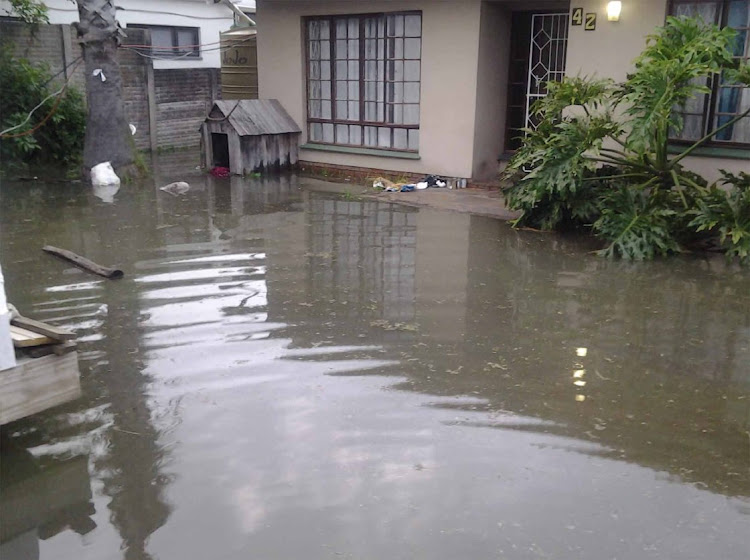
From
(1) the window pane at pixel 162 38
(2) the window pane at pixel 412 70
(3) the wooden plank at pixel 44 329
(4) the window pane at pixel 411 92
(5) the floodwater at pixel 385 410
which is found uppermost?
(1) the window pane at pixel 162 38

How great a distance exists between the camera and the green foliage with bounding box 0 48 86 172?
11854 mm

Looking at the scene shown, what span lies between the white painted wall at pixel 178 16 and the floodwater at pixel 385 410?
10.9 meters

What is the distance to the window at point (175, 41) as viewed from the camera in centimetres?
1797

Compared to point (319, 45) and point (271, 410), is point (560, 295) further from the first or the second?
point (319, 45)

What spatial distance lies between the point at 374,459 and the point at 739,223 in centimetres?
474

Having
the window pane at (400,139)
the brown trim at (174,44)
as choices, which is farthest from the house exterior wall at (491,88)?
the brown trim at (174,44)

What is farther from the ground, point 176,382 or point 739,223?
point 739,223

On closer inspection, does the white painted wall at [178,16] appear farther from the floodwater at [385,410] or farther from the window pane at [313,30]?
the floodwater at [385,410]

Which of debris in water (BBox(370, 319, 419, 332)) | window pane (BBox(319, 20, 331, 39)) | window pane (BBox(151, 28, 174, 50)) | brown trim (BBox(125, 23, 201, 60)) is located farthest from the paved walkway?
window pane (BBox(151, 28, 174, 50))

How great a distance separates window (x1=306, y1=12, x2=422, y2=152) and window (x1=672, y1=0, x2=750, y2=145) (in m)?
3.81

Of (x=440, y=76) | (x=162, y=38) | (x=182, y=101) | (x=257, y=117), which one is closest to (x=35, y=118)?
(x=257, y=117)

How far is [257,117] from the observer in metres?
12.3

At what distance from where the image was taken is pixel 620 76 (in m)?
9.05

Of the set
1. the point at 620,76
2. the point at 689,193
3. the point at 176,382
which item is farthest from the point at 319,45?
the point at 176,382
